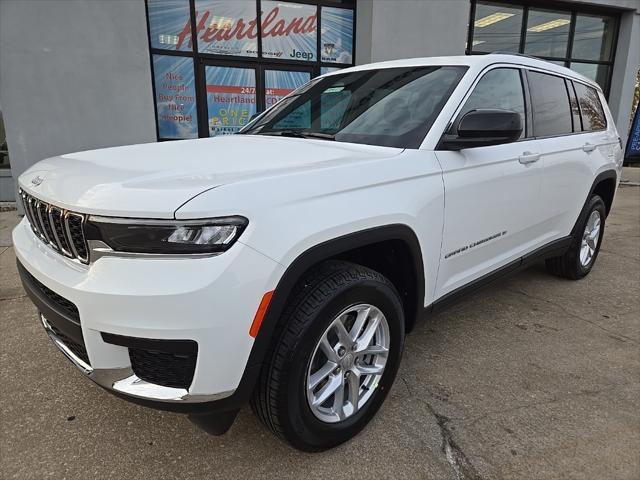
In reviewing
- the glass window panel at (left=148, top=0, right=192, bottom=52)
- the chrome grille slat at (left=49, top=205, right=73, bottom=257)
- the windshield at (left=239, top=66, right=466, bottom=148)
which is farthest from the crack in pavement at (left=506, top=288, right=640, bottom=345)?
the glass window panel at (left=148, top=0, right=192, bottom=52)

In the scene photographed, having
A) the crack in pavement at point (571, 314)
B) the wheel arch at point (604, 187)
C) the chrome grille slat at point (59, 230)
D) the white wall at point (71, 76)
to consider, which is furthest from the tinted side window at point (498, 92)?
the white wall at point (71, 76)

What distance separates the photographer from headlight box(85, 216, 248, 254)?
1.60m

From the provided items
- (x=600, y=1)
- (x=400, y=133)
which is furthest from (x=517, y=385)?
(x=600, y=1)

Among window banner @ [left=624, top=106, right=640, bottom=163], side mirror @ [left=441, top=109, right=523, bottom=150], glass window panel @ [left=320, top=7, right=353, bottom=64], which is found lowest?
window banner @ [left=624, top=106, right=640, bottom=163]

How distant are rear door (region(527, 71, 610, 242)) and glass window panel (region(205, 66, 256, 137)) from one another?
5.96 m

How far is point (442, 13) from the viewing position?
8.99m

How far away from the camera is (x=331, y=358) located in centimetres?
208

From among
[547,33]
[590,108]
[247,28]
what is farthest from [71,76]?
[547,33]

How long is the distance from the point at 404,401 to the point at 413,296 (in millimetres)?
603

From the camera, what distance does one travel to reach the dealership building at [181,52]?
22.1ft

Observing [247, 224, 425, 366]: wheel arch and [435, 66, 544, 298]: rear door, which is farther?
[435, 66, 544, 298]: rear door

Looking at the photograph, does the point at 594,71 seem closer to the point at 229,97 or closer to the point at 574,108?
the point at 229,97

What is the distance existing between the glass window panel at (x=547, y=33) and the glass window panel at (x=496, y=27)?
0.36 metres

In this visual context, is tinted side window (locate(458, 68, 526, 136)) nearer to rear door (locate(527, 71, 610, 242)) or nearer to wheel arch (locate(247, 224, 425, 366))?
rear door (locate(527, 71, 610, 242))
